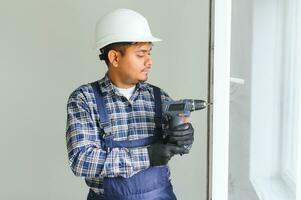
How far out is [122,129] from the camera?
1.48m

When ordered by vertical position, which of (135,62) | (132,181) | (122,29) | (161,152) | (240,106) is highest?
(122,29)

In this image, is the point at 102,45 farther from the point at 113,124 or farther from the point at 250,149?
the point at 250,149

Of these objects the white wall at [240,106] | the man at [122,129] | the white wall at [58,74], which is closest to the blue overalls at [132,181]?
the man at [122,129]

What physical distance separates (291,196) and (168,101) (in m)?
0.59

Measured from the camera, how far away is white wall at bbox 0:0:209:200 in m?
2.16

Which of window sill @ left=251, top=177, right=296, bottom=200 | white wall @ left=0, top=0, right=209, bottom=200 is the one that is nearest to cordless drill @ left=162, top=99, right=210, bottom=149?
window sill @ left=251, top=177, right=296, bottom=200

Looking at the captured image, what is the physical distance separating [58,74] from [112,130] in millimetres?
876

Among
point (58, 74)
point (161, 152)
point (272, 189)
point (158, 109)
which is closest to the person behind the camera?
point (161, 152)

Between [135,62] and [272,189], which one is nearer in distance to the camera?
[135,62]

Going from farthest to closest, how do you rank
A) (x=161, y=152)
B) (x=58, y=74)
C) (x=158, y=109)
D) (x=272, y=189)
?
(x=58, y=74) → (x=272, y=189) → (x=158, y=109) → (x=161, y=152)

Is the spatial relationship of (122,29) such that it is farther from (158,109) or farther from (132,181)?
(132,181)

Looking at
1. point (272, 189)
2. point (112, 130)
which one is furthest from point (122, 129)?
point (272, 189)

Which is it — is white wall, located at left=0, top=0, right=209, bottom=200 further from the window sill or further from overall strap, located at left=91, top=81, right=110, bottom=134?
overall strap, located at left=91, top=81, right=110, bottom=134

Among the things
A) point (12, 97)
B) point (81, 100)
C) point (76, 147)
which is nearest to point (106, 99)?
point (81, 100)
